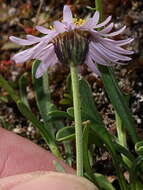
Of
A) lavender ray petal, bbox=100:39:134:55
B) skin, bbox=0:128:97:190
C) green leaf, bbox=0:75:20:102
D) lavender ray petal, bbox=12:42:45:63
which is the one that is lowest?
skin, bbox=0:128:97:190

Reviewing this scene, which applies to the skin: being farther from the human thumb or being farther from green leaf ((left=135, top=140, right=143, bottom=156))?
green leaf ((left=135, top=140, right=143, bottom=156))

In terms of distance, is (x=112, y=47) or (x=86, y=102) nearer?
(x=112, y=47)

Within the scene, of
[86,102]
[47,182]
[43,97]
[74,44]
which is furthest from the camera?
[43,97]

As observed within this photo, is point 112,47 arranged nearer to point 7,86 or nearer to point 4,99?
point 7,86

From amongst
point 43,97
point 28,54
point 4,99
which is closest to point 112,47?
point 28,54

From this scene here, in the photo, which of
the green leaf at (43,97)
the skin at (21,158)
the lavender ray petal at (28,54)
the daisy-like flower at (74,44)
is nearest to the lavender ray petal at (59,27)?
the daisy-like flower at (74,44)

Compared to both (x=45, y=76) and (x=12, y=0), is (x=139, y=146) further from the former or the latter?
(x=12, y=0)

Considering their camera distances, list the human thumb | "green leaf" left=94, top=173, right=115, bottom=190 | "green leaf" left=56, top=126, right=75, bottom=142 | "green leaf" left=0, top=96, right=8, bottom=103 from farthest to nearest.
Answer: "green leaf" left=0, top=96, right=8, bottom=103 < "green leaf" left=94, top=173, right=115, bottom=190 < "green leaf" left=56, top=126, right=75, bottom=142 < the human thumb

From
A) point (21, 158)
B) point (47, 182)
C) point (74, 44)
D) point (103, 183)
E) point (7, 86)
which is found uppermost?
point (74, 44)

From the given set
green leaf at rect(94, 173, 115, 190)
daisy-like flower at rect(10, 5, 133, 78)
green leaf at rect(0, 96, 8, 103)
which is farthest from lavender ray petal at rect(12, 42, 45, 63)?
green leaf at rect(0, 96, 8, 103)
